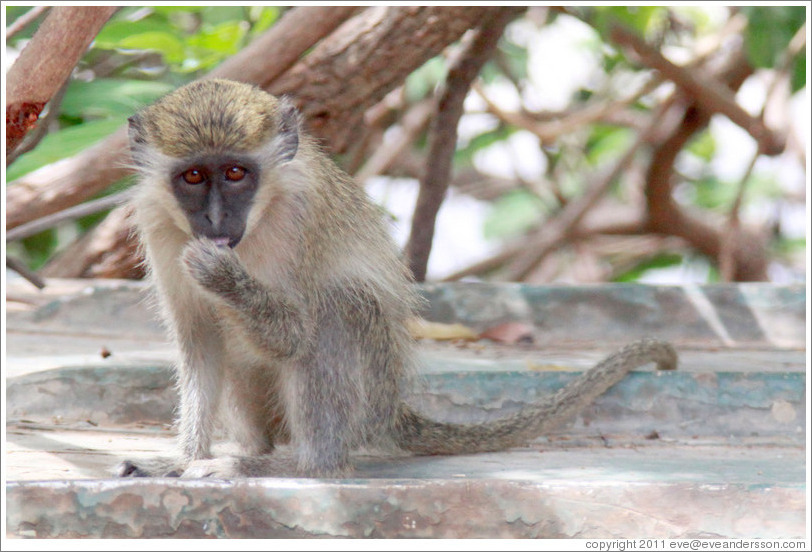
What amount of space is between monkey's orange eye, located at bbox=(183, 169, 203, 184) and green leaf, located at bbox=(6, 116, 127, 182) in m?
1.69

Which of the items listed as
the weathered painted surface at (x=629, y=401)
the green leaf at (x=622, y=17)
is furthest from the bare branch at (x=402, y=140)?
the weathered painted surface at (x=629, y=401)

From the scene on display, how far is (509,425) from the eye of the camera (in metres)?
3.40

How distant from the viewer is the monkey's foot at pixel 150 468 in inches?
113

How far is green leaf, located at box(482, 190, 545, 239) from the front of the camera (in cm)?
909

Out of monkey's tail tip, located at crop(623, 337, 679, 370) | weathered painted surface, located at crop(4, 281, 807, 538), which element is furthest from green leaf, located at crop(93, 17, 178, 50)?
monkey's tail tip, located at crop(623, 337, 679, 370)

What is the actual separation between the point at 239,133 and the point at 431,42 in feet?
7.85

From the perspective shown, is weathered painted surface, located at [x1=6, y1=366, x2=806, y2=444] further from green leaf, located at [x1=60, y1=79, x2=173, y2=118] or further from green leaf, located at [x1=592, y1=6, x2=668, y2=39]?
green leaf, located at [x1=592, y1=6, x2=668, y2=39]

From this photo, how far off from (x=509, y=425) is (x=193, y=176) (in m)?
1.38

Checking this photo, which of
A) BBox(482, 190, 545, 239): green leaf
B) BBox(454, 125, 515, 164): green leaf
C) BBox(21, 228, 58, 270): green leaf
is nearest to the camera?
BBox(21, 228, 58, 270): green leaf

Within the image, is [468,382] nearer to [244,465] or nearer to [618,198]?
[244,465]

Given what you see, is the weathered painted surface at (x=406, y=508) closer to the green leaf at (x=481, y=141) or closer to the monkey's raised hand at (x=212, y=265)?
the monkey's raised hand at (x=212, y=265)

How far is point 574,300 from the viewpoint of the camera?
198 inches

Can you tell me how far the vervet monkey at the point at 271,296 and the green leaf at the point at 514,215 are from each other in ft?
18.8

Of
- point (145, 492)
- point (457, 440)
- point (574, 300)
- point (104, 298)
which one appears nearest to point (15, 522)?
point (145, 492)
